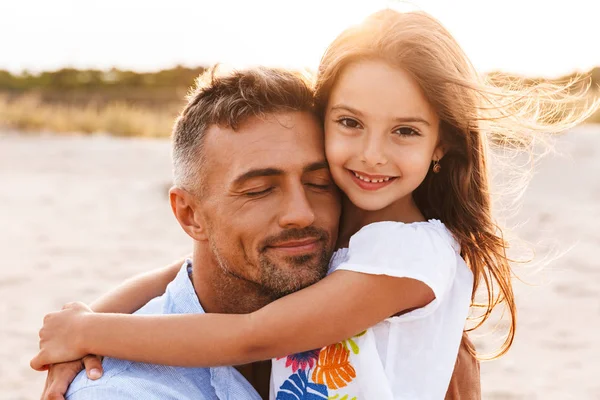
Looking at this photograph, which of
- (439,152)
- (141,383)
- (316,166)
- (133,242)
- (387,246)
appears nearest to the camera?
(141,383)

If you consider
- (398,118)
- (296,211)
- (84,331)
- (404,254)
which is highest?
(398,118)

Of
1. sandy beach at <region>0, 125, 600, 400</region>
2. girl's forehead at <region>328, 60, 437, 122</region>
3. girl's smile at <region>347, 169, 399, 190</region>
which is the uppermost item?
girl's forehead at <region>328, 60, 437, 122</region>

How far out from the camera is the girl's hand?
2912mm

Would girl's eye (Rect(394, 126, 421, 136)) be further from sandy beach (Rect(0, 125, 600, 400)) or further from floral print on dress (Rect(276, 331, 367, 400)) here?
sandy beach (Rect(0, 125, 600, 400))

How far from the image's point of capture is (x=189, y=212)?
3352mm

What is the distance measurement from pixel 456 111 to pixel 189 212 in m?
1.19

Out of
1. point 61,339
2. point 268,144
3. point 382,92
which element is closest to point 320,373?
point 268,144

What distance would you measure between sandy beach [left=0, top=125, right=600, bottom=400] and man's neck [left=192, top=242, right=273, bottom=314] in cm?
148

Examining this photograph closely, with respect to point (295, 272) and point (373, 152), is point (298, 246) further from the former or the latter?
point (373, 152)

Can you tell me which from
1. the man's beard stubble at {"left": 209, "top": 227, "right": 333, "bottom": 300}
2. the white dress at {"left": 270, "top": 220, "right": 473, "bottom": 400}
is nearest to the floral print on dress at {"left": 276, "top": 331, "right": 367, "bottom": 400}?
the white dress at {"left": 270, "top": 220, "right": 473, "bottom": 400}

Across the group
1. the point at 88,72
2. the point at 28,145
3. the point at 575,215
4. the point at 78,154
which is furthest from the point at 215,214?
the point at 88,72

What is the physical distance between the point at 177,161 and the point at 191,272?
484 millimetres

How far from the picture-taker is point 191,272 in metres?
3.38

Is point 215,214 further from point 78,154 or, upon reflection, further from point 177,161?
point 78,154
